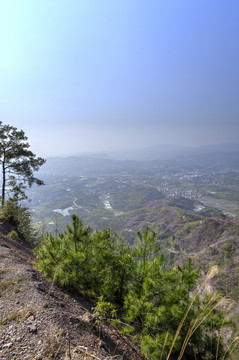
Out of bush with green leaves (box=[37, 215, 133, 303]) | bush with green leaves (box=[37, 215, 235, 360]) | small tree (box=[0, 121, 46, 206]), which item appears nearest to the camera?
bush with green leaves (box=[37, 215, 235, 360])

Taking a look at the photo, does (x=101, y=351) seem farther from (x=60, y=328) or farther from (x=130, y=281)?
(x=130, y=281)

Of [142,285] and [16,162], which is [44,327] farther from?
[16,162]

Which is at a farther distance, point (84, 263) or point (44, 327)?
point (84, 263)

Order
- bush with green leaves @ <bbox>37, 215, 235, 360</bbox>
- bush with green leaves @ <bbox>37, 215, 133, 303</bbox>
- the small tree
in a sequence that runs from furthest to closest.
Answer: the small tree
bush with green leaves @ <bbox>37, 215, 133, 303</bbox>
bush with green leaves @ <bbox>37, 215, 235, 360</bbox>

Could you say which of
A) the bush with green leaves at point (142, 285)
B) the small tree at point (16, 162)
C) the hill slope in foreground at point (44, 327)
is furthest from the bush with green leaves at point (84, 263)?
the small tree at point (16, 162)

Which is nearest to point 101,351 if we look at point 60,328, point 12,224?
point 60,328

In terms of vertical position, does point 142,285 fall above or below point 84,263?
below

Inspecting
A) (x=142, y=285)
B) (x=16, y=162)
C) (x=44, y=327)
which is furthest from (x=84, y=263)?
(x=16, y=162)

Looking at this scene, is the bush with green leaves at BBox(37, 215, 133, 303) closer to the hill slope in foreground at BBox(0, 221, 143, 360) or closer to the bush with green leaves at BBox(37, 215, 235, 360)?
the bush with green leaves at BBox(37, 215, 235, 360)

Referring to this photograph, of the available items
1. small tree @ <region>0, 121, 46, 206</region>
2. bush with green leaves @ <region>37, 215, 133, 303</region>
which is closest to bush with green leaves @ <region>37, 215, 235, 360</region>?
bush with green leaves @ <region>37, 215, 133, 303</region>
